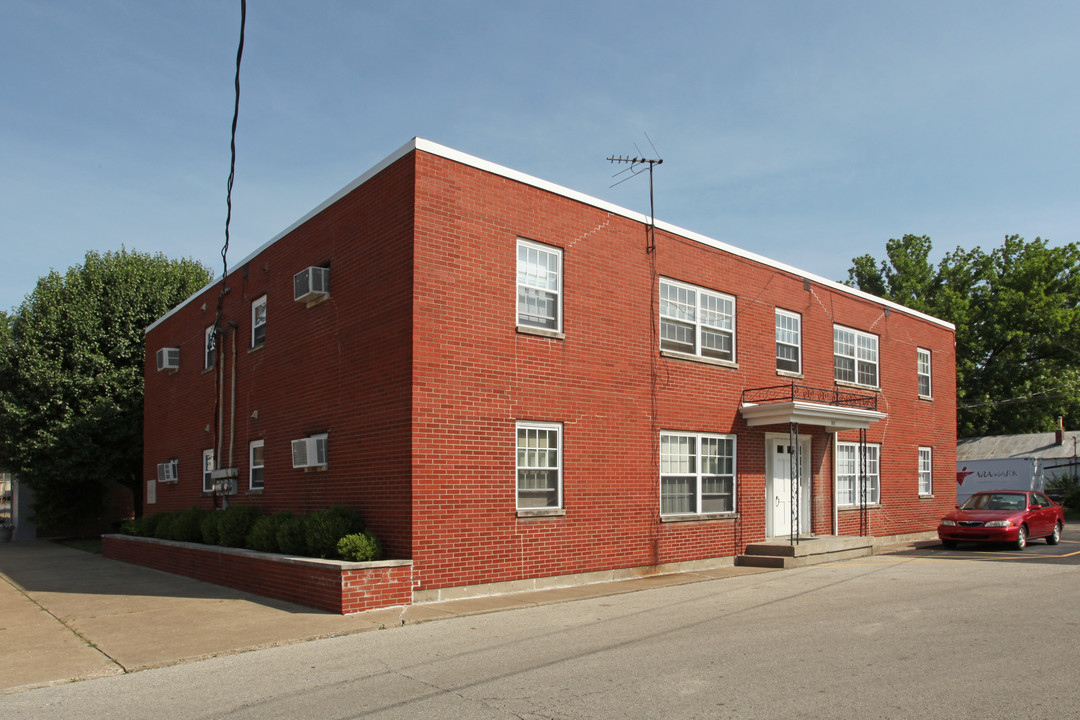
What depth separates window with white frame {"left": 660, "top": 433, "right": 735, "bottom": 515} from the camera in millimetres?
15711

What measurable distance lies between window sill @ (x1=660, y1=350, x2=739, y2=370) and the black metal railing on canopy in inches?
29.2

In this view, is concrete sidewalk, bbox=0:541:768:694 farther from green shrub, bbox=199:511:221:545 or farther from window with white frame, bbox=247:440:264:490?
window with white frame, bbox=247:440:264:490

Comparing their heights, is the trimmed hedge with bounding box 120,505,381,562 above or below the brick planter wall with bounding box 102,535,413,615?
above

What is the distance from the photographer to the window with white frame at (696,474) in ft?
51.5

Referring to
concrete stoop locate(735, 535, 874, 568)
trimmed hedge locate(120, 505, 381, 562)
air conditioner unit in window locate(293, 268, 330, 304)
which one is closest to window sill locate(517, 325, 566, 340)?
air conditioner unit in window locate(293, 268, 330, 304)

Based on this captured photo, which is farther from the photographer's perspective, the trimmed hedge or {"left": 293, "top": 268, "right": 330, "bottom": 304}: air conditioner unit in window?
{"left": 293, "top": 268, "right": 330, "bottom": 304}: air conditioner unit in window

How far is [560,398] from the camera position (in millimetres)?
13938

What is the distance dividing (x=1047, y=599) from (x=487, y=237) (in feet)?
30.7


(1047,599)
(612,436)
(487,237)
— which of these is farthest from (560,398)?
(1047,599)

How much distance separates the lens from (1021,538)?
1959 centimetres

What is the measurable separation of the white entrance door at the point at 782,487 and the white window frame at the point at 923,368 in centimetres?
691

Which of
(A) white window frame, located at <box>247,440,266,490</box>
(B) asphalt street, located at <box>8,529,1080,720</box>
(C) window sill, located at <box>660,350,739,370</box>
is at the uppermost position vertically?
(C) window sill, located at <box>660,350,739,370</box>

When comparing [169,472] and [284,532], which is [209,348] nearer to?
[169,472]

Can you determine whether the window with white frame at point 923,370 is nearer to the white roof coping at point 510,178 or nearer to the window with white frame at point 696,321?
the white roof coping at point 510,178
